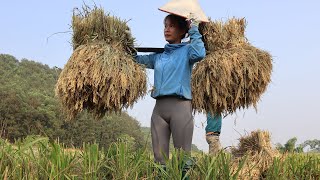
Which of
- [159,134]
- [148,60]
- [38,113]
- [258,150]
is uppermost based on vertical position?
[148,60]

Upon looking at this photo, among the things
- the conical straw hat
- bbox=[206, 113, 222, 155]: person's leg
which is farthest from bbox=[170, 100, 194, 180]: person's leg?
bbox=[206, 113, 222, 155]: person's leg

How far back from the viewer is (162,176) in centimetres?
332

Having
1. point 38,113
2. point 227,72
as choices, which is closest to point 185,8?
point 227,72

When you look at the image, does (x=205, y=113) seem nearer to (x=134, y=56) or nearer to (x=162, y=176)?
(x=134, y=56)

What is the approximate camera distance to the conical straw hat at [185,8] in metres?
3.94

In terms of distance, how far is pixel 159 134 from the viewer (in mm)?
3805

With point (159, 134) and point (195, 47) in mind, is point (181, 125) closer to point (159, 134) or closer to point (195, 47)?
point (159, 134)

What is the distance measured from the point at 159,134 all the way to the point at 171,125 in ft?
0.43

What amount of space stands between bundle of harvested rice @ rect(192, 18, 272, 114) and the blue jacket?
0.44 m

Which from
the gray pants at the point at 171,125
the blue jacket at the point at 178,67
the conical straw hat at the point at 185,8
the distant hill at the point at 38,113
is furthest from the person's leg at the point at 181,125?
the distant hill at the point at 38,113

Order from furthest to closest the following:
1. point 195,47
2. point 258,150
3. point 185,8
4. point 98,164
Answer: point 258,150, point 185,8, point 195,47, point 98,164

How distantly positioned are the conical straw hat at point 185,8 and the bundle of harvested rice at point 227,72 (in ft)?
0.95

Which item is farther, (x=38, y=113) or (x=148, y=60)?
(x=38, y=113)

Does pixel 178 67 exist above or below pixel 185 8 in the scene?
below
